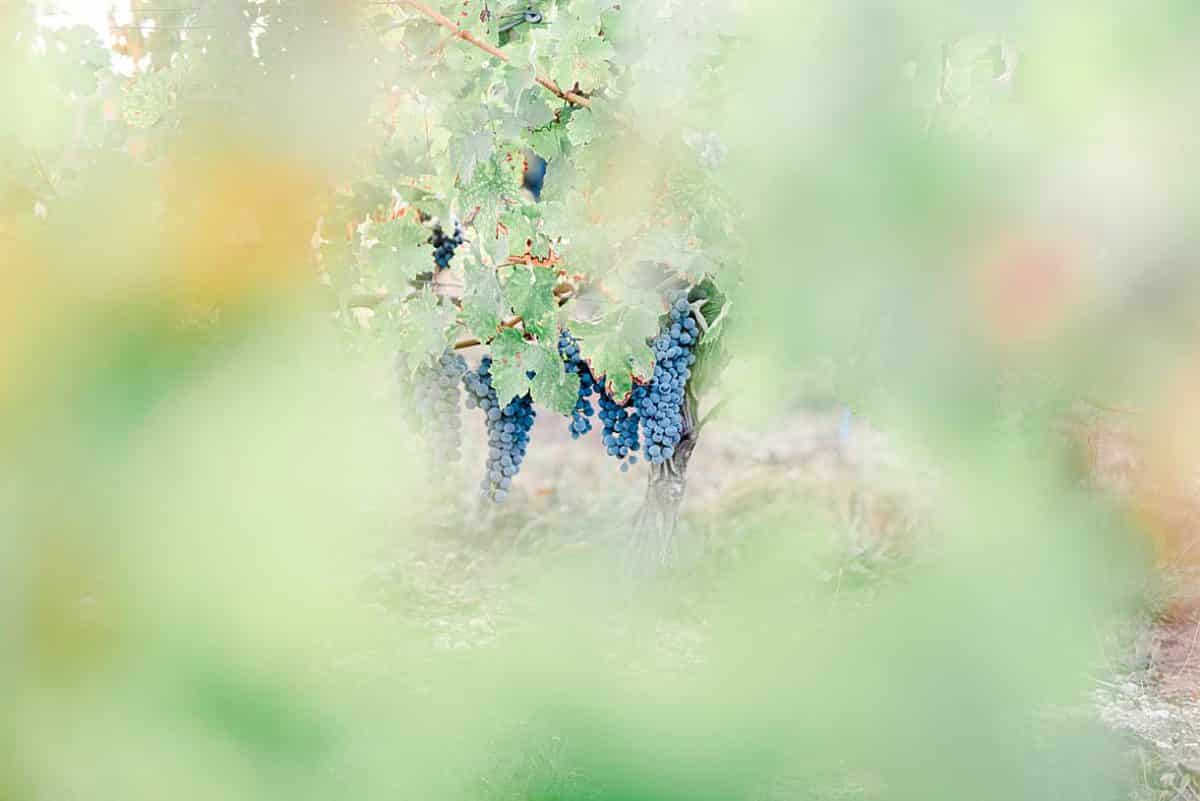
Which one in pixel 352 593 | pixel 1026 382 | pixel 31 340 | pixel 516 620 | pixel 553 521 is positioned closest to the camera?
pixel 31 340

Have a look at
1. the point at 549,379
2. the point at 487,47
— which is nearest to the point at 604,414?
the point at 549,379

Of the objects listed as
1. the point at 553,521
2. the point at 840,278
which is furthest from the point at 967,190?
the point at 553,521

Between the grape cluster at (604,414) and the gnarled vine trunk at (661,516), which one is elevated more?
the gnarled vine trunk at (661,516)

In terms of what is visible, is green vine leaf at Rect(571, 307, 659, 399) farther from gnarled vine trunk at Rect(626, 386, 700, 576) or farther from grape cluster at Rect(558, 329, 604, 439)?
gnarled vine trunk at Rect(626, 386, 700, 576)

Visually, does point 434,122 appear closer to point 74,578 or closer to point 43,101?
point 43,101

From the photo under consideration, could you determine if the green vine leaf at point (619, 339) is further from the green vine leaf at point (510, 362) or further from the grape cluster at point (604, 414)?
the grape cluster at point (604, 414)

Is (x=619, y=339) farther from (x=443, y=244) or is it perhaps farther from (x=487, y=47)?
(x=443, y=244)

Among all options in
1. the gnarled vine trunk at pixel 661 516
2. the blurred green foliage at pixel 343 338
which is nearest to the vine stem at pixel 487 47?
the blurred green foliage at pixel 343 338
